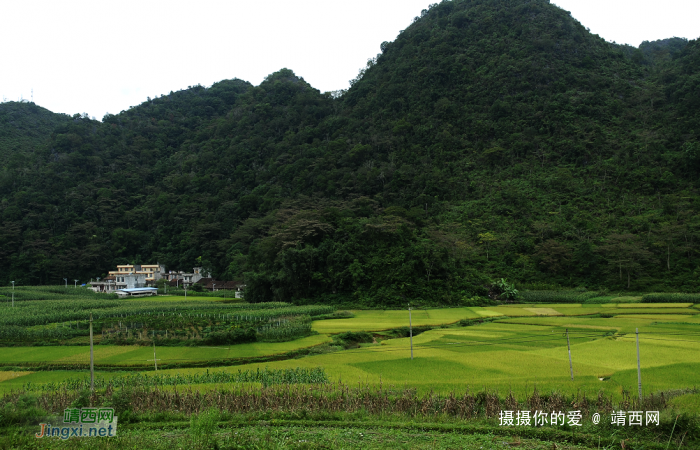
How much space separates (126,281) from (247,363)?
56.4 metres

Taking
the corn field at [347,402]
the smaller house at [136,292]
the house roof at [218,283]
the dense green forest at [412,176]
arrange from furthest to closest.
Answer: the house roof at [218,283] < the smaller house at [136,292] < the dense green forest at [412,176] < the corn field at [347,402]

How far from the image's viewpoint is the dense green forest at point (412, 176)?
146 feet

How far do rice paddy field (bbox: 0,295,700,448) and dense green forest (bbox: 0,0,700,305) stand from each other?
553 inches

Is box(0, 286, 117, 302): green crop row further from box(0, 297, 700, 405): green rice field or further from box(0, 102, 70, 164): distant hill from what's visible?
box(0, 102, 70, 164): distant hill

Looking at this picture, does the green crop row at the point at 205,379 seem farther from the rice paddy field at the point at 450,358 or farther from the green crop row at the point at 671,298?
the green crop row at the point at 671,298

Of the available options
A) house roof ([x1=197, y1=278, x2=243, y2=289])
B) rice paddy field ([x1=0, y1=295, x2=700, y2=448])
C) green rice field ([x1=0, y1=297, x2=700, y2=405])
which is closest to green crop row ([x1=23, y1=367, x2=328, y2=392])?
rice paddy field ([x1=0, y1=295, x2=700, y2=448])

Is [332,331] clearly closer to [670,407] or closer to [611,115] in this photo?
[670,407]

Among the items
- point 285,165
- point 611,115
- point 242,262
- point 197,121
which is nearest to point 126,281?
point 242,262

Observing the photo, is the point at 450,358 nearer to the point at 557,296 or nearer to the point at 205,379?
the point at 205,379

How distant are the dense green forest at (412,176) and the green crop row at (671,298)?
477 centimetres

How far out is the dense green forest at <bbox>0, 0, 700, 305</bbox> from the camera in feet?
146

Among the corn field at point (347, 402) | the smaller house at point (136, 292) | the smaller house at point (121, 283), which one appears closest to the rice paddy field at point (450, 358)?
the corn field at point (347, 402)

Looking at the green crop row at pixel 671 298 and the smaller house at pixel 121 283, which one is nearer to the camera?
the green crop row at pixel 671 298

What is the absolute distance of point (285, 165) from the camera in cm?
8056
